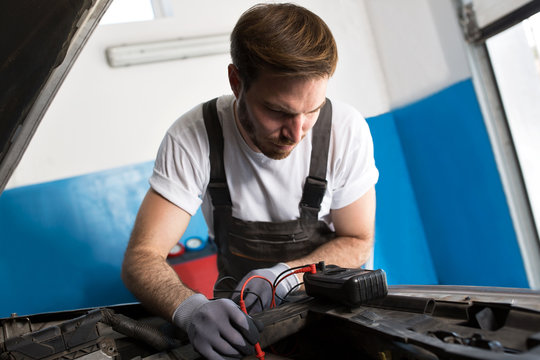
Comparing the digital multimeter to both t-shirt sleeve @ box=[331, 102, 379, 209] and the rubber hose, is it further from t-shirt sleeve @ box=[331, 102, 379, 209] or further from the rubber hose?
t-shirt sleeve @ box=[331, 102, 379, 209]

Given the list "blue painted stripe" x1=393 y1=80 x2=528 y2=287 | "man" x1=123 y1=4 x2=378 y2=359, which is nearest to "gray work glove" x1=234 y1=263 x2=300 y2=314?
"man" x1=123 y1=4 x2=378 y2=359

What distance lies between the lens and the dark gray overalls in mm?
1349

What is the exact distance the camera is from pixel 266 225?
142 centimetres

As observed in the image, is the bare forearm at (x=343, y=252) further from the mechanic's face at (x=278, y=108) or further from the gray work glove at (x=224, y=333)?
the gray work glove at (x=224, y=333)

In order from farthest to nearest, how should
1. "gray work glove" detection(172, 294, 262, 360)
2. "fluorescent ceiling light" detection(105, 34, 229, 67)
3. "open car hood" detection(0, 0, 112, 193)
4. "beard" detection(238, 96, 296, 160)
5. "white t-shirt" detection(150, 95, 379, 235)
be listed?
"fluorescent ceiling light" detection(105, 34, 229, 67), "white t-shirt" detection(150, 95, 379, 235), "beard" detection(238, 96, 296, 160), "gray work glove" detection(172, 294, 262, 360), "open car hood" detection(0, 0, 112, 193)

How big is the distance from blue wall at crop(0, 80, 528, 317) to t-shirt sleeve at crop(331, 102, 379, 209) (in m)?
1.17

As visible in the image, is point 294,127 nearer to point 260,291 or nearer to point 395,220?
point 260,291

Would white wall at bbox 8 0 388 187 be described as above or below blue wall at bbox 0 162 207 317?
above

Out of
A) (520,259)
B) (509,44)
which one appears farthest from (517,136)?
(520,259)

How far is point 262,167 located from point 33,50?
2.62ft

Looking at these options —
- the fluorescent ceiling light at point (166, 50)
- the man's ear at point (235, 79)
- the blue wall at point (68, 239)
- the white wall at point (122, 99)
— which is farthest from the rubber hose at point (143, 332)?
the fluorescent ceiling light at point (166, 50)

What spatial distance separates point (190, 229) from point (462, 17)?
1.84 m

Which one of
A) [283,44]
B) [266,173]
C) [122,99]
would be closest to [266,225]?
[266,173]

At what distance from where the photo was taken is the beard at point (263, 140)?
120 cm
